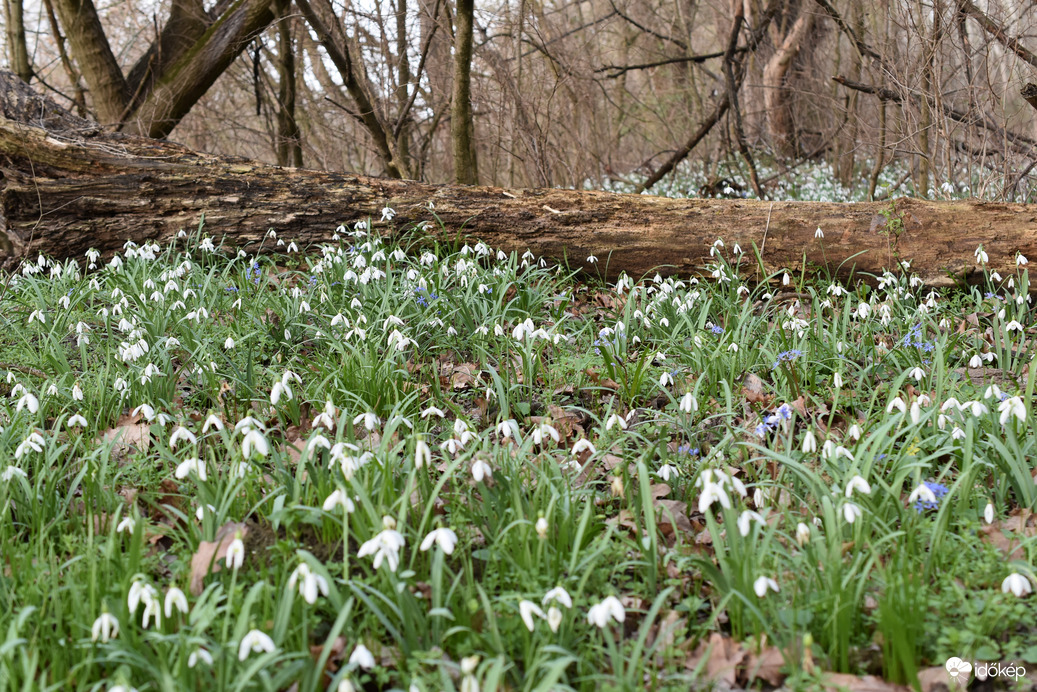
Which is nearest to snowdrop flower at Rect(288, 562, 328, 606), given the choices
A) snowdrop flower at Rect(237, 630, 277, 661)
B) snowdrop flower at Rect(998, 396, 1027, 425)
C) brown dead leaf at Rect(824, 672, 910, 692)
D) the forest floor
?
the forest floor

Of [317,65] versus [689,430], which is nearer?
[689,430]

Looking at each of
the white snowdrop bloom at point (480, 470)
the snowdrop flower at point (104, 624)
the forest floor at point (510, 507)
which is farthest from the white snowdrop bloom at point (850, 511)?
the snowdrop flower at point (104, 624)

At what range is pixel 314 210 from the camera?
5.26m

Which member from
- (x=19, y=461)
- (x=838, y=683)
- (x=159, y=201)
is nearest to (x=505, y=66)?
(x=159, y=201)

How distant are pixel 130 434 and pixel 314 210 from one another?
2543 mm

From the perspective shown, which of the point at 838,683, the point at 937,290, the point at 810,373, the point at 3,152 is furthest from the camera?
the point at 3,152

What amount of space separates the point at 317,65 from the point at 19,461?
7335 mm

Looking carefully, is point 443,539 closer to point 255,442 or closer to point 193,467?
point 255,442

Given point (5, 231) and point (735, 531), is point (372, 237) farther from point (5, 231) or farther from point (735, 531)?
point (735, 531)

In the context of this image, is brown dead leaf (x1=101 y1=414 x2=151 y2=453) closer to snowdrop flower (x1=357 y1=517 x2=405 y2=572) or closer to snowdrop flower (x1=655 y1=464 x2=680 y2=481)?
snowdrop flower (x1=357 y1=517 x2=405 y2=572)

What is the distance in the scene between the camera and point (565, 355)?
367 cm

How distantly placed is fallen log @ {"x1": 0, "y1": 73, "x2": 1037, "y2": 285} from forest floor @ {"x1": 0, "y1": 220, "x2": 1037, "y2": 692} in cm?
97

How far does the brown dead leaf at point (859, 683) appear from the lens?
65.3 inches

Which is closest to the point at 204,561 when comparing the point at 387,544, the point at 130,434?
the point at 387,544
